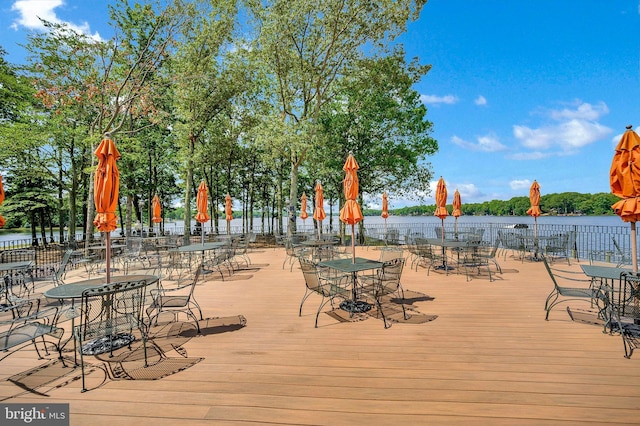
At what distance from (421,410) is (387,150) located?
18.9m

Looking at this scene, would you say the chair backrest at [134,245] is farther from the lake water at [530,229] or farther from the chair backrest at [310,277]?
the chair backrest at [310,277]

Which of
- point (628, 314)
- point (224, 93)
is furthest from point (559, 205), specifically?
point (628, 314)

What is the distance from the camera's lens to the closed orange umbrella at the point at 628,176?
3826 mm

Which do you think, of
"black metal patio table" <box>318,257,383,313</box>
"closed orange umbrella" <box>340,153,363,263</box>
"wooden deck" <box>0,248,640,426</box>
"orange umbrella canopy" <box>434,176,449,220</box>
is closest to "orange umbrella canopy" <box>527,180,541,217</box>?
"orange umbrella canopy" <box>434,176,449,220</box>

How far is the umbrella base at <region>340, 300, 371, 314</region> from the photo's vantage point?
502 cm

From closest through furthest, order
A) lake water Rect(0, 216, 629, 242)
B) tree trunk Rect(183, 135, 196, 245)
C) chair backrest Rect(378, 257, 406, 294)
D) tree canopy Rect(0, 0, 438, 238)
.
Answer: chair backrest Rect(378, 257, 406, 294)
tree canopy Rect(0, 0, 438, 238)
tree trunk Rect(183, 135, 196, 245)
lake water Rect(0, 216, 629, 242)

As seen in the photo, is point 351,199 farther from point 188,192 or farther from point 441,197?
point 188,192

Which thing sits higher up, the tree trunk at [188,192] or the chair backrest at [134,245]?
the tree trunk at [188,192]

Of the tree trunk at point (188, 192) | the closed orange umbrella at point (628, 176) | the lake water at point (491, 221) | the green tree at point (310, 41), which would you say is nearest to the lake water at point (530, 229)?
the lake water at point (491, 221)

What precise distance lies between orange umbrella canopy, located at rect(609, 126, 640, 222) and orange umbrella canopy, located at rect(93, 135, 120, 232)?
22.1 feet

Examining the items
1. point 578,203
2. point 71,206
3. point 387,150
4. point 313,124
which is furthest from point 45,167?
point 578,203

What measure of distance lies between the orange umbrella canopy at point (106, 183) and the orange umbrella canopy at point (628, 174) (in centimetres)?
673

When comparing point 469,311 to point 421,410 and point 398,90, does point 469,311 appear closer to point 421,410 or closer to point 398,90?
point 421,410

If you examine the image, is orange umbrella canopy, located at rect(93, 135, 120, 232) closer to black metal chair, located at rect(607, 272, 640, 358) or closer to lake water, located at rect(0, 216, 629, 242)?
black metal chair, located at rect(607, 272, 640, 358)
